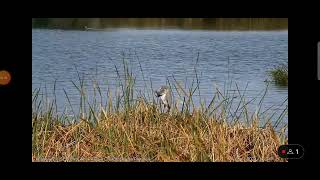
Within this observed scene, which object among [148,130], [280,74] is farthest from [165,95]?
[280,74]

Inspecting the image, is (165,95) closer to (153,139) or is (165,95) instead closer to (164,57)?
(153,139)

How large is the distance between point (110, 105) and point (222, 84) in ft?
2.46

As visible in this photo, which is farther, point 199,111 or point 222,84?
point 199,111

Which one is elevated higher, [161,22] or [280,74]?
[161,22]

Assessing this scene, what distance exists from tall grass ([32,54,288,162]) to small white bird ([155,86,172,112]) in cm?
4

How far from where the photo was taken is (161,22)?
362 cm

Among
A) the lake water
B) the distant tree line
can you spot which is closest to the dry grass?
the lake water

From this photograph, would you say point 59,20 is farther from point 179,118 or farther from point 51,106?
point 179,118

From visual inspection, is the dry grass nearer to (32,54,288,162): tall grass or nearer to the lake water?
(32,54,288,162): tall grass

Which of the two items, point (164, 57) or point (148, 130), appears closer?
point (164, 57)

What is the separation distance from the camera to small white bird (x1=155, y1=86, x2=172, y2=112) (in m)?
3.96

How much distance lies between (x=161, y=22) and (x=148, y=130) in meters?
0.75
